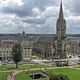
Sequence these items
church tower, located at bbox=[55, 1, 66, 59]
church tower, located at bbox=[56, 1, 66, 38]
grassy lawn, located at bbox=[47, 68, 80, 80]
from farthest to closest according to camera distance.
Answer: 1. church tower, located at bbox=[56, 1, 66, 38]
2. church tower, located at bbox=[55, 1, 66, 59]
3. grassy lawn, located at bbox=[47, 68, 80, 80]

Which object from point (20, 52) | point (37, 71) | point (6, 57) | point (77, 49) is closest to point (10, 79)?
point (37, 71)

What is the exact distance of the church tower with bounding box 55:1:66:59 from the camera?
132625 mm

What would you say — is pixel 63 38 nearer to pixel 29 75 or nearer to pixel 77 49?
pixel 77 49

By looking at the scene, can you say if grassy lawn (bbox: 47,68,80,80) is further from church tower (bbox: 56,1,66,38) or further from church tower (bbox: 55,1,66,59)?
church tower (bbox: 56,1,66,38)

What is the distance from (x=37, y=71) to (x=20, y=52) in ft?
42.1

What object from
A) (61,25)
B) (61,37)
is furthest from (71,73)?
(61,25)

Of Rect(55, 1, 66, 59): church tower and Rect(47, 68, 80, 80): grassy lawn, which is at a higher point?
Rect(55, 1, 66, 59): church tower

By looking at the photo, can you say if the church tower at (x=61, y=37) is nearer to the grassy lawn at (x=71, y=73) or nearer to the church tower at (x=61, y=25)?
the church tower at (x=61, y=25)

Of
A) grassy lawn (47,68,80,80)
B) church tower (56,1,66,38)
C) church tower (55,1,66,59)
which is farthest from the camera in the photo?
church tower (56,1,66,38)

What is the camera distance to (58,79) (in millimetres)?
46750

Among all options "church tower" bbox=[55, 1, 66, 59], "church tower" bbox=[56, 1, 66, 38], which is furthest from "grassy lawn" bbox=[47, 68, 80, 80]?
"church tower" bbox=[56, 1, 66, 38]

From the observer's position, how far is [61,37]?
460 ft

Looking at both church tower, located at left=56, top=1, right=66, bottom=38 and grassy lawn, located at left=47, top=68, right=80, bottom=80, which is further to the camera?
church tower, located at left=56, top=1, right=66, bottom=38

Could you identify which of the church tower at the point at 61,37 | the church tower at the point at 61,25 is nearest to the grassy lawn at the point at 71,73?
the church tower at the point at 61,37
